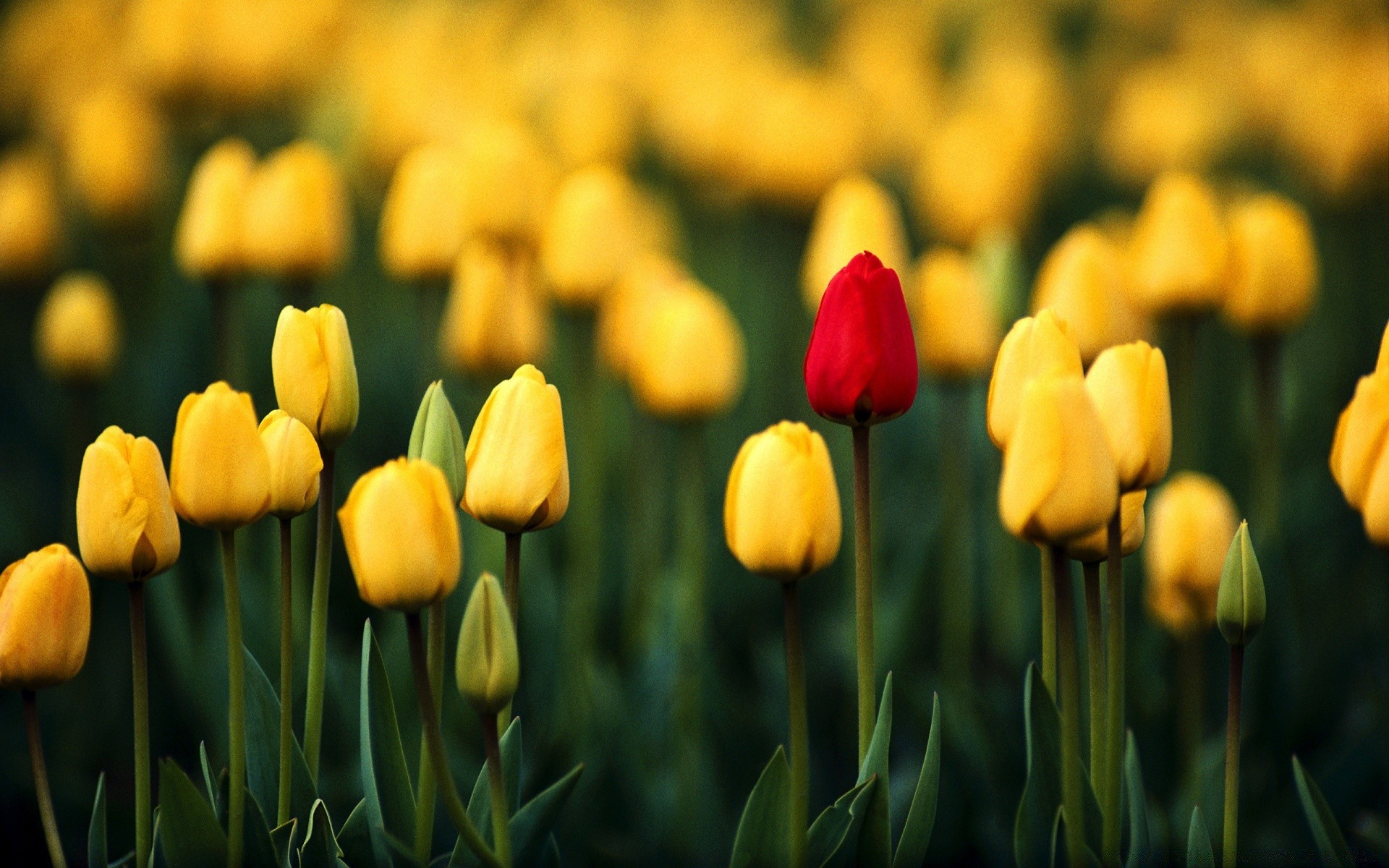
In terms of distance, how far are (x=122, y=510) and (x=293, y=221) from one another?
0.97m

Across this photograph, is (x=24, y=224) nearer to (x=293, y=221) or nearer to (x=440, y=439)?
(x=293, y=221)

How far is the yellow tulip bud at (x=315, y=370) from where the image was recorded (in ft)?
3.60

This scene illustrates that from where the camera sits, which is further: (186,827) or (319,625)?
(319,625)

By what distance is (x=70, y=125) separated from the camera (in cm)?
325

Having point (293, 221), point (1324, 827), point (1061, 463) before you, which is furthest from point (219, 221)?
point (1324, 827)

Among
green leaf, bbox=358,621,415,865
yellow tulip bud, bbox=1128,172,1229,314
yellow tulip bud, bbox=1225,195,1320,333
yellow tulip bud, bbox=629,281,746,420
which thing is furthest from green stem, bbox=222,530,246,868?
yellow tulip bud, bbox=1225,195,1320,333

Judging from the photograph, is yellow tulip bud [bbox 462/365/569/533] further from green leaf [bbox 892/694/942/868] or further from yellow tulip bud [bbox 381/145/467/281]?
yellow tulip bud [bbox 381/145/467/281]

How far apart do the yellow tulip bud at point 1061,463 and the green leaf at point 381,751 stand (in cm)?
62

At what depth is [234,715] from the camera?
108 cm

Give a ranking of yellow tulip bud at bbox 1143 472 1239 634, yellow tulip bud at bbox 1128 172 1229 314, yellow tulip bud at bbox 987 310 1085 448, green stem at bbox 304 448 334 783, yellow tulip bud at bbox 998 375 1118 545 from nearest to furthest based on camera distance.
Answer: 1. yellow tulip bud at bbox 998 375 1118 545
2. yellow tulip bud at bbox 987 310 1085 448
3. green stem at bbox 304 448 334 783
4. yellow tulip bud at bbox 1143 472 1239 634
5. yellow tulip bud at bbox 1128 172 1229 314

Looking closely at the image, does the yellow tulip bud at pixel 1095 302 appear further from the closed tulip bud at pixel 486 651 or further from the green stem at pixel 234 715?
the green stem at pixel 234 715

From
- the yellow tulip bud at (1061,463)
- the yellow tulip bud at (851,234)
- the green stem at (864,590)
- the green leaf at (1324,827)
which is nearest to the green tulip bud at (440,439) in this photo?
the green stem at (864,590)

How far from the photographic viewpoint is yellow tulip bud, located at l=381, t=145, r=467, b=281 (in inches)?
76.3

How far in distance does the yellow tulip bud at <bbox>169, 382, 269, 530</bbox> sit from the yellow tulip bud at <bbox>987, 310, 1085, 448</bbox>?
667mm
